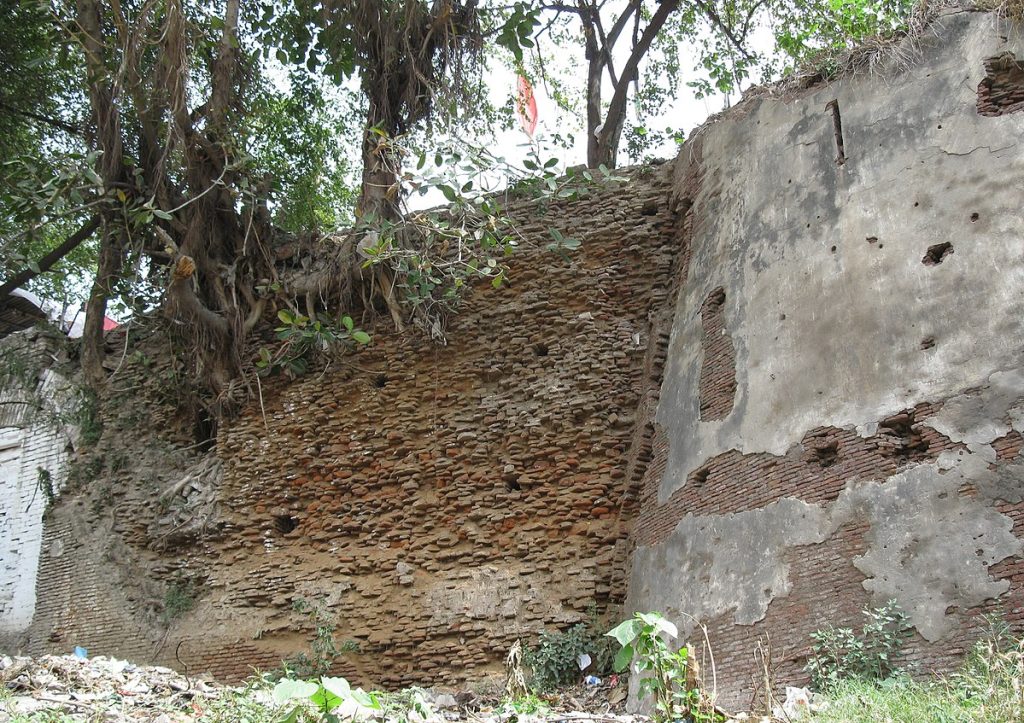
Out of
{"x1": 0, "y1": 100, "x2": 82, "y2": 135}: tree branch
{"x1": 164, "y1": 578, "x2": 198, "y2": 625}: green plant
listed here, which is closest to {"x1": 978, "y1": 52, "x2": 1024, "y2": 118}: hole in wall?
{"x1": 164, "y1": 578, "x2": 198, "y2": 625}: green plant

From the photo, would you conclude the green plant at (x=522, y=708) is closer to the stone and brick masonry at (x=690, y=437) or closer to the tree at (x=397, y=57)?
the stone and brick masonry at (x=690, y=437)

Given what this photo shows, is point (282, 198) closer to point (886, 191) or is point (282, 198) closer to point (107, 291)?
point (107, 291)

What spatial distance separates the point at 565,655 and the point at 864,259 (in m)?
3.35

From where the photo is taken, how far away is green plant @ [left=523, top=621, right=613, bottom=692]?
25.0 feet

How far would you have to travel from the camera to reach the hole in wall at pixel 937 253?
275 inches

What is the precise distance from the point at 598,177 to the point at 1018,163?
12.1 ft

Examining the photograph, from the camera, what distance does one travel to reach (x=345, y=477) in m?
9.30

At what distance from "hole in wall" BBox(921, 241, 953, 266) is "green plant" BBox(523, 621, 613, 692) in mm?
3283

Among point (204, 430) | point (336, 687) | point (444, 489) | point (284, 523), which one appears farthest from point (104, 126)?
point (336, 687)

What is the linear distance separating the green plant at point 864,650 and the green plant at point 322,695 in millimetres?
2779

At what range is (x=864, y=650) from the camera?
6.05 m

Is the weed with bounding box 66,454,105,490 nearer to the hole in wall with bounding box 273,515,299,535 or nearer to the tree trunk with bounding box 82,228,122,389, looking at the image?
the tree trunk with bounding box 82,228,122,389

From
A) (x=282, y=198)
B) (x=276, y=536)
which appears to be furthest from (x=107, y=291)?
(x=276, y=536)

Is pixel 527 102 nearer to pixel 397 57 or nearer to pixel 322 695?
pixel 397 57
